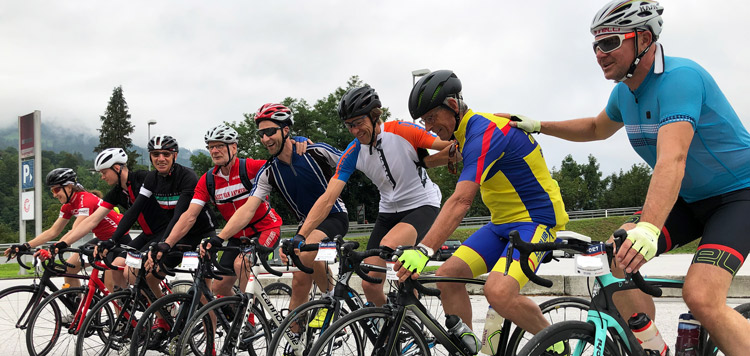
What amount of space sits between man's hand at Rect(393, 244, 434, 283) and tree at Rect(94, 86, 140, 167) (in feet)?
258

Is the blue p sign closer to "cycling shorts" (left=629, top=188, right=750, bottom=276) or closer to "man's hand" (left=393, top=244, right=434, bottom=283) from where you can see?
"man's hand" (left=393, top=244, right=434, bottom=283)

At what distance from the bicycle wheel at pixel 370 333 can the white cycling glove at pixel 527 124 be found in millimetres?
1420

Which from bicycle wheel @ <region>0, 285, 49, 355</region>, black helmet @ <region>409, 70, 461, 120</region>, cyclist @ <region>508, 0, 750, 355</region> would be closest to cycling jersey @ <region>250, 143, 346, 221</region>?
black helmet @ <region>409, 70, 461, 120</region>

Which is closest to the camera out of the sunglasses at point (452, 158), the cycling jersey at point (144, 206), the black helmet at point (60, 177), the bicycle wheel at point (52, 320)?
the sunglasses at point (452, 158)

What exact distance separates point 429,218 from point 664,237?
1970 mm

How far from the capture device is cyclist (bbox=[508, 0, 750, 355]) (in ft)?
9.74

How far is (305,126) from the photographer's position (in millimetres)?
45750

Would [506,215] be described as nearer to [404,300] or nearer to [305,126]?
[404,300]

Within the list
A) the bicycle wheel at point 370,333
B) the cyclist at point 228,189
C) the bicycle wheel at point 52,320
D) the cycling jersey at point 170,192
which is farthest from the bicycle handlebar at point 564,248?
the bicycle wheel at point 52,320

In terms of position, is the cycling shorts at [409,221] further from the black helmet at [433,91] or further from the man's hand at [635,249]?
the man's hand at [635,249]

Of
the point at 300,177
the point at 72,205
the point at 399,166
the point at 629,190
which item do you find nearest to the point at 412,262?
the point at 399,166

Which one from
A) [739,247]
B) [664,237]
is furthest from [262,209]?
[739,247]

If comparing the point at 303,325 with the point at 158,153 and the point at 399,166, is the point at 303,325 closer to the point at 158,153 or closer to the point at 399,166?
the point at 399,166

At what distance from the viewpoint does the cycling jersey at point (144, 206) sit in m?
6.91
